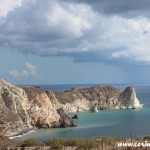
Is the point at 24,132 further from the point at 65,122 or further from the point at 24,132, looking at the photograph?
the point at 65,122

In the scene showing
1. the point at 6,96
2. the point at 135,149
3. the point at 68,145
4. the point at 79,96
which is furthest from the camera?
the point at 79,96

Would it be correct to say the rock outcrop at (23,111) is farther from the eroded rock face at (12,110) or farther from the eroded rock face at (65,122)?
the eroded rock face at (65,122)

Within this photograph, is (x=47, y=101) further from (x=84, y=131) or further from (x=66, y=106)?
(x=66, y=106)

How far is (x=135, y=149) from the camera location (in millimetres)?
29766

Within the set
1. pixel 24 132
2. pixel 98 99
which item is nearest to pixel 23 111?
pixel 24 132

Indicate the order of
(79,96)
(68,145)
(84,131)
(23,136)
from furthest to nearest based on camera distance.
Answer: (79,96)
(84,131)
(23,136)
(68,145)

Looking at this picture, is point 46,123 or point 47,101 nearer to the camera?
point 46,123

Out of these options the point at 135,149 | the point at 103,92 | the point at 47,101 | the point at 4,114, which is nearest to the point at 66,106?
the point at 103,92

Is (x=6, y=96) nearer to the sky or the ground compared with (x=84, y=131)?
nearer to the sky

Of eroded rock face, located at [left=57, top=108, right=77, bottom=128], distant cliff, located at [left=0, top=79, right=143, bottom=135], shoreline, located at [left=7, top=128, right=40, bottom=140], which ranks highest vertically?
distant cliff, located at [left=0, top=79, right=143, bottom=135]

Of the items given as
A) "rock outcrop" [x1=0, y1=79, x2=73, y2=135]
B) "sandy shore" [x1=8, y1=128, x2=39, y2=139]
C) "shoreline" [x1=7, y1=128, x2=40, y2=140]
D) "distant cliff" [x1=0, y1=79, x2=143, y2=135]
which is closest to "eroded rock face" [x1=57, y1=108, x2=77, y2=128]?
"distant cliff" [x1=0, y1=79, x2=143, y2=135]

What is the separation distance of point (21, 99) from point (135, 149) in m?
76.4

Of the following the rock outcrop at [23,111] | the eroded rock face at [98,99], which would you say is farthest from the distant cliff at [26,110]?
the eroded rock face at [98,99]

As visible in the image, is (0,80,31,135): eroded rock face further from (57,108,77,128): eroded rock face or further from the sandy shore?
(57,108,77,128): eroded rock face
